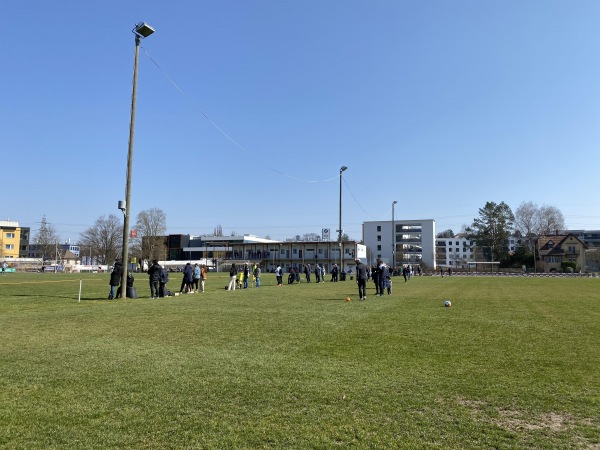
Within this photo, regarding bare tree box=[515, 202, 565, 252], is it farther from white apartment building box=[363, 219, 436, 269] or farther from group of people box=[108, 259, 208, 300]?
group of people box=[108, 259, 208, 300]

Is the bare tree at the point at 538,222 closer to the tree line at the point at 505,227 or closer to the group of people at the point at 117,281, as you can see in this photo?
the tree line at the point at 505,227

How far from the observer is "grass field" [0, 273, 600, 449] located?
4441 mm

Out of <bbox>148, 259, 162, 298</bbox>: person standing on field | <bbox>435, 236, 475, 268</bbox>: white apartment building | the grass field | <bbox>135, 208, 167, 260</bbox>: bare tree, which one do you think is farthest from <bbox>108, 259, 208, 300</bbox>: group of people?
<bbox>435, 236, 475, 268</bbox>: white apartment building

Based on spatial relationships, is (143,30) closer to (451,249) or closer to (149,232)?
(149,232)

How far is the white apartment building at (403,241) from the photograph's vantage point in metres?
114

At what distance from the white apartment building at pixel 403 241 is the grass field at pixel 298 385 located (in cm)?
10324

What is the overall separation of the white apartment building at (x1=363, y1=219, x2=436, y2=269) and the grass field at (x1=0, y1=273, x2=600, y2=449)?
103 metres

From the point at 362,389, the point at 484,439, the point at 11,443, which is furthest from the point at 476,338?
the point at 11,443

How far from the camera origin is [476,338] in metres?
10.3

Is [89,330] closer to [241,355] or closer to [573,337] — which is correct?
[241,355]

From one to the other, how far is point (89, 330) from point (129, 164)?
38.3 feet

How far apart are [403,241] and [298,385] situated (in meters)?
114

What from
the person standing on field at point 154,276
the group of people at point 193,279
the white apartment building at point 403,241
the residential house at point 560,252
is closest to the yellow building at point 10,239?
the white apartment building at point 403,241

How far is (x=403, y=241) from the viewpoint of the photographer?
383ft
